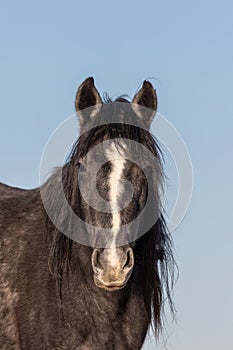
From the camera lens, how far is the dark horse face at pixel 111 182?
9.62 metres

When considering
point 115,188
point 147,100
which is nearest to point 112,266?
point 115,188

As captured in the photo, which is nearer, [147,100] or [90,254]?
[90,254]

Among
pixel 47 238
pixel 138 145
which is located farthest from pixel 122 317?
pixel 138 145

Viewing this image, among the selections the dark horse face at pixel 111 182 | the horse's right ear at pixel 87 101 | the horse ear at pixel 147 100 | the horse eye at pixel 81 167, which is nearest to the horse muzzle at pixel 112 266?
Answer: the dark horse face at pixel 111 182

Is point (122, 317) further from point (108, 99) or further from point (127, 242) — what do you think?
point (108, 99)

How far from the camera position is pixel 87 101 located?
11.0 meters

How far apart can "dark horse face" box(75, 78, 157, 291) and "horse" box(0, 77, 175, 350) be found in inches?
0.4

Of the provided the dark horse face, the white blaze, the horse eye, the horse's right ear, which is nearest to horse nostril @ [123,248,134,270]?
the dark horse face

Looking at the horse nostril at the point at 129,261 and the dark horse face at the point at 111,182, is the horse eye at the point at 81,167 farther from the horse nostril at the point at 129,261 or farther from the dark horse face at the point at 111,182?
the horse nostril at the point at 129,261

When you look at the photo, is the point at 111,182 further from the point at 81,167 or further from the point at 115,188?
the point at 81,167

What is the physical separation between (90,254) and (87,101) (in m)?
1.74

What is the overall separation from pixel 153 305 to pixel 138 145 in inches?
75.3

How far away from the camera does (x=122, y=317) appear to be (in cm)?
1076

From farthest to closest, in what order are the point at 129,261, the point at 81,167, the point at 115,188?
the point at 81,167, the point at 115,188, the point at 129,261
